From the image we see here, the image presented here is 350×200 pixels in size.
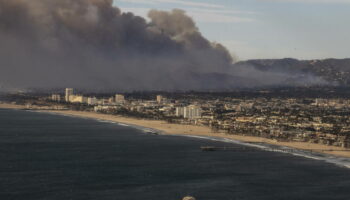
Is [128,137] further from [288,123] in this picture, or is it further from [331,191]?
[331,191]

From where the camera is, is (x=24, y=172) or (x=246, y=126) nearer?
(x=24, y=172)

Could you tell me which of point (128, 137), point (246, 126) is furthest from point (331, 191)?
point (246, 126)

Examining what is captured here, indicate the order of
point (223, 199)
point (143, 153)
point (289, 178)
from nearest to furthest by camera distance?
point (223, 199)
point (289, 178)
point (143, 153)

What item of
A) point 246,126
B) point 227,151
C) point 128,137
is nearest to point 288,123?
point 246,126

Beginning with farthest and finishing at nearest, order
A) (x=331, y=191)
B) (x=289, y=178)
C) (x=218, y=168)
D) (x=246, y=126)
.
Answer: (x=246, y=126)
(x=218, y=168)
(x=289, y=178)
(x=331, y=191)

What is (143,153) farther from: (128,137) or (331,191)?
(331,191)

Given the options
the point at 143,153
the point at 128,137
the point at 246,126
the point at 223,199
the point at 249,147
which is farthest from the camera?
the point at 246,126
